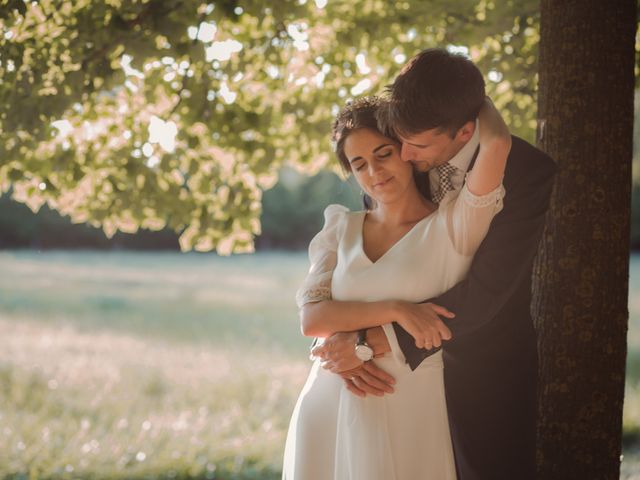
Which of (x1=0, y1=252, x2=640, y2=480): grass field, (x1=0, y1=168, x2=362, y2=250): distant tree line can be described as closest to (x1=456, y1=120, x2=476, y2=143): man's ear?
(x1=0, y1=252, x2=640, y2=480): grass field

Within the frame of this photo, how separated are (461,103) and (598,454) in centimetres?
155

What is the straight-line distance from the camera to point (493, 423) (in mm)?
2496

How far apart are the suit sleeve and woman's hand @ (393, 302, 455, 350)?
0.12 feet

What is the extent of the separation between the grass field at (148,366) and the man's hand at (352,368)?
153 inches

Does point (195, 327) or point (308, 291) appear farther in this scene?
point (195, 327)

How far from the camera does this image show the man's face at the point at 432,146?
Result: 7.71 ft

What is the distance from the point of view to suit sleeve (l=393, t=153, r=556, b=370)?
2.31 metres

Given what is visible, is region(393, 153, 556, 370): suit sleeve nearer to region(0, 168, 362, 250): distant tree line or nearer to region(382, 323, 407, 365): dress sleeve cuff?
region(382, 323, 407, 365): dress sleeve cuff

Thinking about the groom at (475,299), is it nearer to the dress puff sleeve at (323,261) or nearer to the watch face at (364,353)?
the watch face at (364,353)

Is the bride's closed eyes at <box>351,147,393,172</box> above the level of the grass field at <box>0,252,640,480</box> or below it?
above

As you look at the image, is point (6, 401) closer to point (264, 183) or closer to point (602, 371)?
point (264, 183)

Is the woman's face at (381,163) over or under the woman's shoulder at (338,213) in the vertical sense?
over

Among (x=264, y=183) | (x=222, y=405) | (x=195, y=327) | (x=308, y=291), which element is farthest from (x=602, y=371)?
(x=195, y=327)

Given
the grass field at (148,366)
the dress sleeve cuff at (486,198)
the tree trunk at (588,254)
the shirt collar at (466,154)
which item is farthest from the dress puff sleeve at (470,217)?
the grass field at (148,366)
